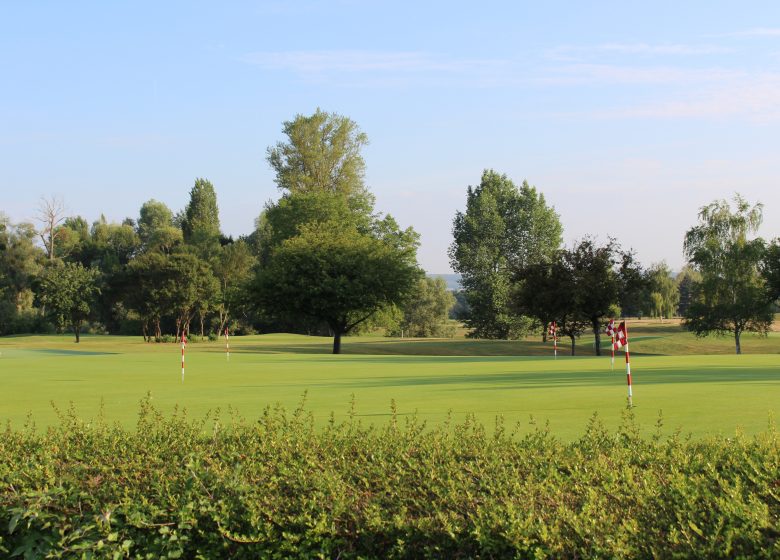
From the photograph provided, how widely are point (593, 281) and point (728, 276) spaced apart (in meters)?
21.6

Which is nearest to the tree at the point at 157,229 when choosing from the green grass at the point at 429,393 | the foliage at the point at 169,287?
the foliage at the point at 169,287

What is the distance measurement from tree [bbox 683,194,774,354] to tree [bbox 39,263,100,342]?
5701 cm

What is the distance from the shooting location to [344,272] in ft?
195

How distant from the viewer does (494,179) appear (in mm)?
92875

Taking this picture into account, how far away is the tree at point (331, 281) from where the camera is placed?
5797cm

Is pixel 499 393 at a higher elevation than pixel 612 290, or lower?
lower

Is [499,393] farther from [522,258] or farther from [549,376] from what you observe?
[522,258]

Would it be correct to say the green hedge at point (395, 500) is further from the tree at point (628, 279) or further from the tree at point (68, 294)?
the tree at point (68, 294)

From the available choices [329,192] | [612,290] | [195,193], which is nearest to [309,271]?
[612,290]

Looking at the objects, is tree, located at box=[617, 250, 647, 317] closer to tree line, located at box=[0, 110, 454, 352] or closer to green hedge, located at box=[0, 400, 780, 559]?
tree line, located at box=[0, 110, 454, 352]

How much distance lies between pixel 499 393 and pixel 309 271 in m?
41.0

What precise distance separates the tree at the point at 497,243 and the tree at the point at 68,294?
37.7 metres

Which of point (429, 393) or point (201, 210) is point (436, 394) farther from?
point (201, 210)

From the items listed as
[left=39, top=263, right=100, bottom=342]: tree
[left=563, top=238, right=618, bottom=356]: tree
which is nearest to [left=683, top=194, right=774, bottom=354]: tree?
[left=563, top=238, right=618, bottom=356]: tree
